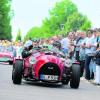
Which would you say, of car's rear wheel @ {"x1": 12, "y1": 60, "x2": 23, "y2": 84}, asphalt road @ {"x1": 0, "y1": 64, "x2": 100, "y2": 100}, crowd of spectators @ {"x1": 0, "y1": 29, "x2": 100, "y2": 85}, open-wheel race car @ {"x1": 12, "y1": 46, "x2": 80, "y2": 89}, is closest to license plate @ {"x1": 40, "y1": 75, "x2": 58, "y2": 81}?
open-wheel race car @ {"x1": 12, "y1": 46, "x2": 80, "y2": 89}

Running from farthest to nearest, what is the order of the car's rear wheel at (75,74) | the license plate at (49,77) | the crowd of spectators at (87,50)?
the crowd of spectators at (87,50), the car's rear wheel at (75,74), the license plate at (49,77)

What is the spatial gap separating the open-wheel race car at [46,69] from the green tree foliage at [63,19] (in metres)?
89.0

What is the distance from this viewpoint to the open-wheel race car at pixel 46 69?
55.2ft

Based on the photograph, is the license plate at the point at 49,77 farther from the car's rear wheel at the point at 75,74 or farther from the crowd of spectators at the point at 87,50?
the crowd of spectators at the point at 87,50

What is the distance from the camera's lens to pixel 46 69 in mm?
16828

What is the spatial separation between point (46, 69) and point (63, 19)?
94872 mm

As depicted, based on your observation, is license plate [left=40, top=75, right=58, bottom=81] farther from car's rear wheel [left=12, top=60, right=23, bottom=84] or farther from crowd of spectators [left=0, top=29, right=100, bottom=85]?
crowd of spectators [left=0, top=29, right=100, bottom=85]

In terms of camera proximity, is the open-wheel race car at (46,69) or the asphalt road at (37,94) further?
the open-wheel race car at (46,69)

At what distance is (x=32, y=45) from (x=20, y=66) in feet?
5.35

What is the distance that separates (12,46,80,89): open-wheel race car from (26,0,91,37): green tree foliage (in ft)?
292

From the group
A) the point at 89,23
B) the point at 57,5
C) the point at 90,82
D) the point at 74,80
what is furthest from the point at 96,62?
the point at 57,5

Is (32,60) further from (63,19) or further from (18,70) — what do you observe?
(63,19)

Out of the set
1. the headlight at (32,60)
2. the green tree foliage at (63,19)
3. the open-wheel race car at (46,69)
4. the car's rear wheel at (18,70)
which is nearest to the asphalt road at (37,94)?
the car's rear wheel at (18,70)

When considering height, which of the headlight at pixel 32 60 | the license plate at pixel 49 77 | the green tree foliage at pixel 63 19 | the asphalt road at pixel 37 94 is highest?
the green tree foliage at pixel 63 19
